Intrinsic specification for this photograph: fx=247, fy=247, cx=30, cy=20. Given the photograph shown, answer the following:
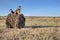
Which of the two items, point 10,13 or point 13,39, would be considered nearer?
point 13,39

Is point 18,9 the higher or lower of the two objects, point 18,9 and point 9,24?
the higher

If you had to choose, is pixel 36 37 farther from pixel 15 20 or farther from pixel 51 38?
pixel 15 20

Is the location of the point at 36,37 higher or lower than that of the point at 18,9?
lower

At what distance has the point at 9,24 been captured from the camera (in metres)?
25.0

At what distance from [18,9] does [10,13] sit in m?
0.98

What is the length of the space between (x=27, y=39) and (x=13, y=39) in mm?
979

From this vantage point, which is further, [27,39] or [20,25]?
[20,25]

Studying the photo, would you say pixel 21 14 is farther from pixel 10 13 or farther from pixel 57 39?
pixel 57 39

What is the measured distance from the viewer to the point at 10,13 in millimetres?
24531

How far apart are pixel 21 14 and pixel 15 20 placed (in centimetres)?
89

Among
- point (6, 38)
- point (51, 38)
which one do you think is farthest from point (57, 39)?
point (6, 38)

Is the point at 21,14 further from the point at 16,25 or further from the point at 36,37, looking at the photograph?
the point at 36,37

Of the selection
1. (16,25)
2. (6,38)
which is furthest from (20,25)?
(6,38)

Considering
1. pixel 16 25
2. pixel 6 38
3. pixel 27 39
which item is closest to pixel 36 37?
pixel 27 39
